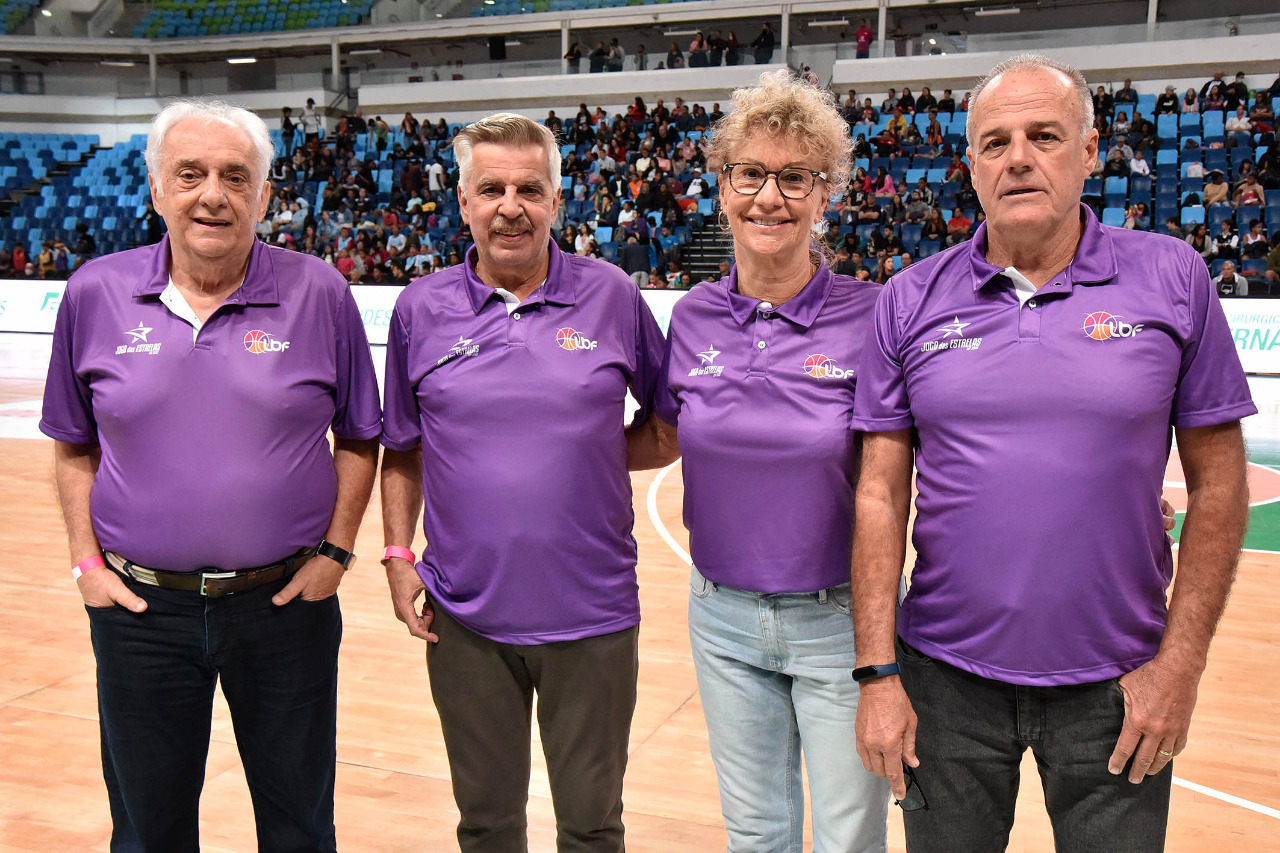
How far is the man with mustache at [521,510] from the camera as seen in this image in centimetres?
228

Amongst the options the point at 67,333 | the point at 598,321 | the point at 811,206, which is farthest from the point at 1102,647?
the point at 67,333

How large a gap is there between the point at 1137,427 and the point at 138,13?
30.8 metres

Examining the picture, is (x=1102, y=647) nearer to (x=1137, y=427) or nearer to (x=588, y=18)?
(x=1137, y=427)

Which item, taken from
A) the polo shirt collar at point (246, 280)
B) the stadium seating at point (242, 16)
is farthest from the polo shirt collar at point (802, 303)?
the stadium seating at point (242, 16)

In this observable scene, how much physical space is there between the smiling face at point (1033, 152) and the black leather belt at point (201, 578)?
1.65 m

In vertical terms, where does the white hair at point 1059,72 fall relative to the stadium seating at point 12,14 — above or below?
below

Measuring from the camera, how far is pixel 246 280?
2414mm

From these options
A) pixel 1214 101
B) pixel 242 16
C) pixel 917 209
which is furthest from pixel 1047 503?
pixel 242 16

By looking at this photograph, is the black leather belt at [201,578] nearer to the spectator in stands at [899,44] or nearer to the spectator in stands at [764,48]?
the spectator in stands at [899,44]

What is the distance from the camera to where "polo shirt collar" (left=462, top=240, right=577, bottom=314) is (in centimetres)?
236

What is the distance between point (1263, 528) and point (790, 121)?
580cm

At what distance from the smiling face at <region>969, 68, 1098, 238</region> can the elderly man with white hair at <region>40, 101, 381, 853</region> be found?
1440mm

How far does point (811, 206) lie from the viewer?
85.7 inches

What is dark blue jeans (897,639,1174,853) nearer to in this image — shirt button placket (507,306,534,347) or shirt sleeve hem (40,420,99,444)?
shirt button placket (507,306,534,347)
